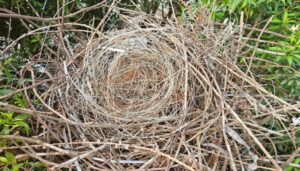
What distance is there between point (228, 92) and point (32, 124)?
2.23 ft

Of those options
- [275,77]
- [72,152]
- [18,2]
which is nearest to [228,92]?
[275,77]

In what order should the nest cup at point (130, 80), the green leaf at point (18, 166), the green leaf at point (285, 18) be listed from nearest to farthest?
the green leaf at point (18, 166) < the nest cup at point (130, 80) < the green leaf at point (285, 18)

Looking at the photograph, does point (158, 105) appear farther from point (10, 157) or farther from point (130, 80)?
point (10, 157)

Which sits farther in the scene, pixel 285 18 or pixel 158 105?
pixel 285 18

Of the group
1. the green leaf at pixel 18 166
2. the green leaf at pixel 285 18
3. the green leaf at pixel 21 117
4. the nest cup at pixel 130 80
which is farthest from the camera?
the green leaf at pixel 285 18

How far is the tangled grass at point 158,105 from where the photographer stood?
4.43 ft

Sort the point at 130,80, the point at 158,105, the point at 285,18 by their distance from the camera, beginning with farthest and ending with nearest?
the point at 285,18
the point at 130,80
the point at 158,105

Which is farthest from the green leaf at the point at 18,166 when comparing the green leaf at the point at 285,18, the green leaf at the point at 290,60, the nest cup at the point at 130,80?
the green leaf at the point at 285,18

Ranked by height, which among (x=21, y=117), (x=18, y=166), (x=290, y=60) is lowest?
(x=18, y=166)

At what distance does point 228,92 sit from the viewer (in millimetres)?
1579

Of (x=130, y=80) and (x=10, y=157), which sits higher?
(x=130, y=80)

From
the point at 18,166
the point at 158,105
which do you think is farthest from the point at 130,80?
the point at 18,166

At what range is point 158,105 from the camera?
1518 millimetres

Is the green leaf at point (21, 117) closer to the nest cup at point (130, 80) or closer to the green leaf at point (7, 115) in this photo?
the green leaf at point (7, 115)
